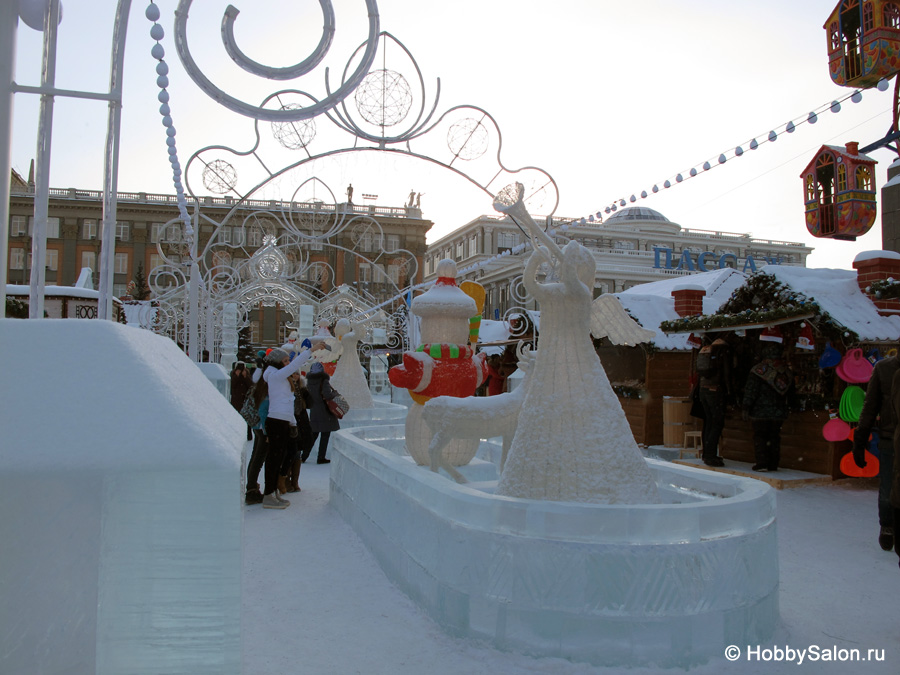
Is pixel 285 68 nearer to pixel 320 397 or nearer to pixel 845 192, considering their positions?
pixel 320 397

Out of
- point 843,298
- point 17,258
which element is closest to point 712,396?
point 843,298

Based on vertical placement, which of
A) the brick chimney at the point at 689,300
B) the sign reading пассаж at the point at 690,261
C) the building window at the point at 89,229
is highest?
the building window at the point at 89,229

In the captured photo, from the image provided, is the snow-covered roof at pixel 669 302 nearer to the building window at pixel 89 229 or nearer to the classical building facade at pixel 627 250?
the classical building facade at pixel 627 250

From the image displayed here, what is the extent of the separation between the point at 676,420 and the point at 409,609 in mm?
6965

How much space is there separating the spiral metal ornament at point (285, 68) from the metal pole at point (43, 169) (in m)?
1.06

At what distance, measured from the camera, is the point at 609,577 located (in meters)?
2.99

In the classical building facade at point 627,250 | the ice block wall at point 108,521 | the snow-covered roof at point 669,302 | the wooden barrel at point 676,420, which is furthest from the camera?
the classical building facade at point 627,250

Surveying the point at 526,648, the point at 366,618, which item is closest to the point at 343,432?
the point at 366,618

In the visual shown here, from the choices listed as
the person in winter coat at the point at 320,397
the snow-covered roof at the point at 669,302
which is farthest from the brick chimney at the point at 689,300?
the person in winter coat at the point at 320,397

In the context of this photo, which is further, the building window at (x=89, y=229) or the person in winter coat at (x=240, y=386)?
the building window at (x=89, y=229)

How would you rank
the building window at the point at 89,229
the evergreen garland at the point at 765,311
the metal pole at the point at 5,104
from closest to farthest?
the metal pole at the point at 5,104, the evergreen garland at the point at 765,311, the building window at the point at 89,229

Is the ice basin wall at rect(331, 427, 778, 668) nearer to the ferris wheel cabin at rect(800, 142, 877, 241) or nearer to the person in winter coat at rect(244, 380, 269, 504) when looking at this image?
the person in winter coat at rect(244, 380, 269, 504)

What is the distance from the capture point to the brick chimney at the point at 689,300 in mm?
10945

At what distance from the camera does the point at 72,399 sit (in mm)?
1017
